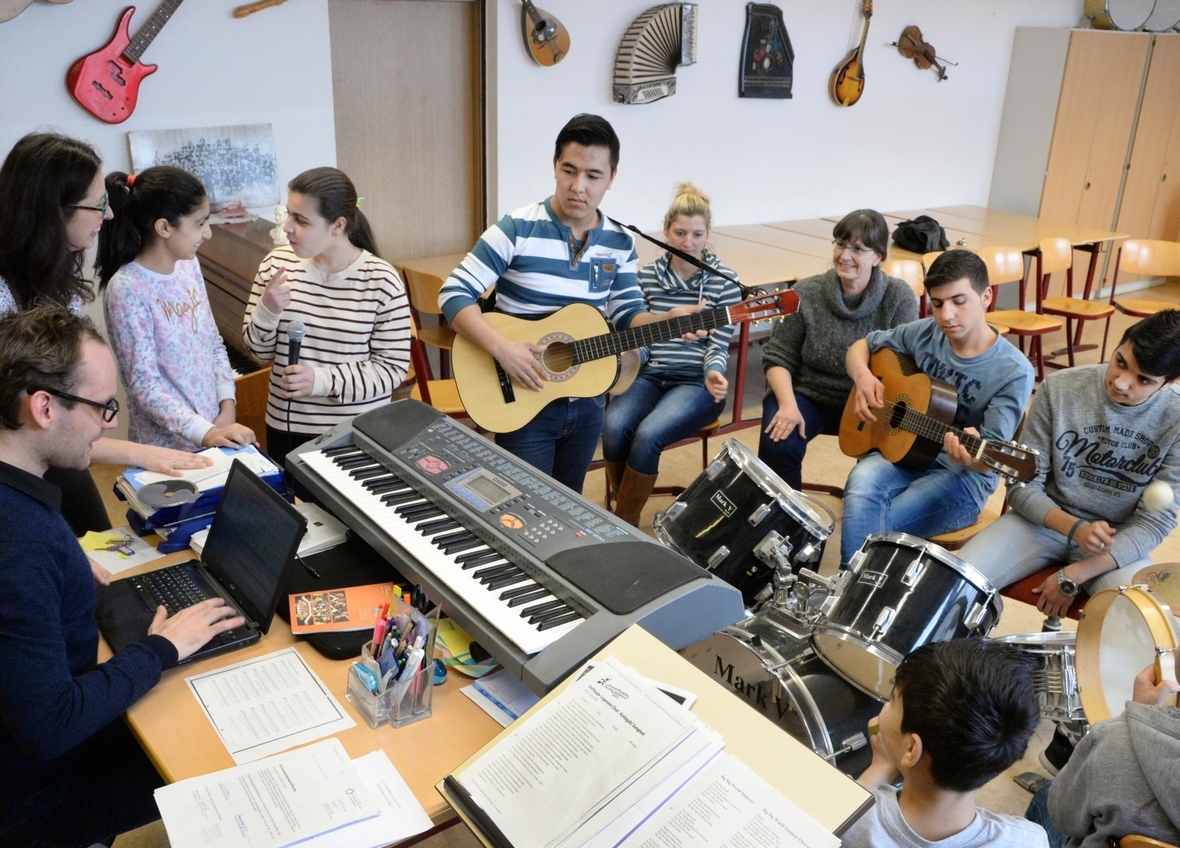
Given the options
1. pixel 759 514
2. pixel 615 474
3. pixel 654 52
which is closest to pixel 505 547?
pixel 759 514

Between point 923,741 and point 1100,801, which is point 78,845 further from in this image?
point 1100,801

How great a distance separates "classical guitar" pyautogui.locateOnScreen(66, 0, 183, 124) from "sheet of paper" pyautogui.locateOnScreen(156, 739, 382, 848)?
323 centimetres

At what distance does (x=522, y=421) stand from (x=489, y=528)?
102cm

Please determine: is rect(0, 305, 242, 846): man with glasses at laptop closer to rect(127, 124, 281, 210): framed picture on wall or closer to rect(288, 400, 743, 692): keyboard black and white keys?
rect(288, 400, 743, 692): keyboard black and white keys

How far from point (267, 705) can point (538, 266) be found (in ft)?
4.85

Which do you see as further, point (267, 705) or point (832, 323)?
point (832, 323)

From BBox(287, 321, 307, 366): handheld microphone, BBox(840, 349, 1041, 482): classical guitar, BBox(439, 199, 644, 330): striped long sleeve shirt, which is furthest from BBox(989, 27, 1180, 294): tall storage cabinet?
BBox(287, 321, 307, 366): handheld microphone

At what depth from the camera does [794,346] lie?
3.44 metres

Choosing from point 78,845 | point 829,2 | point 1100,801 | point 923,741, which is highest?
point 829,2

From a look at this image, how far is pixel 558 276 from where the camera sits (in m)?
2.62

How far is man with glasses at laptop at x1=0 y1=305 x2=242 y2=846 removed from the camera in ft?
4.25

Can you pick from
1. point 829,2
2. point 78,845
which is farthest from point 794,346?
point 829,2

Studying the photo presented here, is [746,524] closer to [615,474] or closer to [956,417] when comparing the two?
[956,417]

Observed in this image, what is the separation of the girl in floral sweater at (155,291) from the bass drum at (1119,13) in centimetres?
751
